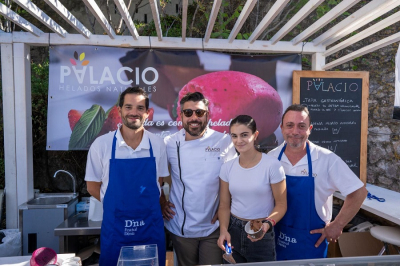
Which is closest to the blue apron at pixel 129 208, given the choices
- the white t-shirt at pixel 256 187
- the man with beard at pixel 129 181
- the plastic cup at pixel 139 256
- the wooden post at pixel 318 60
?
the man with beard at pixel 129 181

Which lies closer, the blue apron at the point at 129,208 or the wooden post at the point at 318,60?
the blue apron at the point at 129,208

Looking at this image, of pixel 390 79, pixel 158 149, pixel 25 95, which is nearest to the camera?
pixel 158 149

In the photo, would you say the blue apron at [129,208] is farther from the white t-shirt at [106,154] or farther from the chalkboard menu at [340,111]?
the chalkboard menu at [340,111]

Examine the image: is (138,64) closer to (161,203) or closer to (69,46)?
(69,46)

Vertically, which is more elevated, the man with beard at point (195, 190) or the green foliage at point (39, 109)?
the green foliage at point (39, 109)

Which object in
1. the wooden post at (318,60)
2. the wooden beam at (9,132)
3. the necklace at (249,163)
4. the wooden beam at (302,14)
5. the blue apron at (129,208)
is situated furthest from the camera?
the wooden post at (318,60)

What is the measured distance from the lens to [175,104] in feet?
12.1

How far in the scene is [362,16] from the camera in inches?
112

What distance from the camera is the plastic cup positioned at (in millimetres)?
1454

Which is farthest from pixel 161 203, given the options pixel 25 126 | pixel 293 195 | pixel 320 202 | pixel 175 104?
pixel 25 126

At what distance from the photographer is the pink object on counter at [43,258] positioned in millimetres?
1638

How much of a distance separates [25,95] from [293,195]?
9.75 feet

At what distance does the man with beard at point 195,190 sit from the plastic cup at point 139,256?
1.71 ft

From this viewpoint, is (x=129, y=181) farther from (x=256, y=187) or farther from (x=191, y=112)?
(x=256, y=187)
